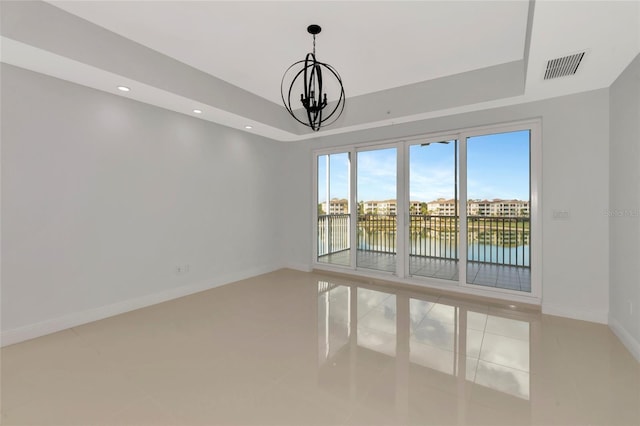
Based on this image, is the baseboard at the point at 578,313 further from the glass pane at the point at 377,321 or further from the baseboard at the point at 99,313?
the baseboard at the point at 99,313

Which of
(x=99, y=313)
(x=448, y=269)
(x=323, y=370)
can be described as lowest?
(x=323, y=370)

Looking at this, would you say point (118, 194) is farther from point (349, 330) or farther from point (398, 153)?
point (398, 153)

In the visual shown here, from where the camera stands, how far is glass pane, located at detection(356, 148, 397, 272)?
4789 mm

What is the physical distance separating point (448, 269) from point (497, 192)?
176 centimetres

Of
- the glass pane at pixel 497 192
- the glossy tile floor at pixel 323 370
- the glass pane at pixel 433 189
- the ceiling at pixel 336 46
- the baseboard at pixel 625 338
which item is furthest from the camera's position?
the glass pane at pixel 433 189

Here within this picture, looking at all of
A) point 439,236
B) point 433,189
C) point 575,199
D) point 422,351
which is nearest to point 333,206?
point 433,189

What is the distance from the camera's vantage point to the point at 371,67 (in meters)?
3.43

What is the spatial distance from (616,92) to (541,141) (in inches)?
29.7

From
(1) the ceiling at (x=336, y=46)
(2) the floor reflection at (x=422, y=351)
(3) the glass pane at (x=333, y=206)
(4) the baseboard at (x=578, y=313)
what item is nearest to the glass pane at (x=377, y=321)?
(2) the floor reflection at (x=422, y=351)

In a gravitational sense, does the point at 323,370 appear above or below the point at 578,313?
below

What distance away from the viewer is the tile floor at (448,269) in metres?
4.28

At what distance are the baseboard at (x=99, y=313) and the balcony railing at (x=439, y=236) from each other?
86.4 inches

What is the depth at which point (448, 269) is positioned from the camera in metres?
5.14

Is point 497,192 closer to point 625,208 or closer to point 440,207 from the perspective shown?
point 440,207
